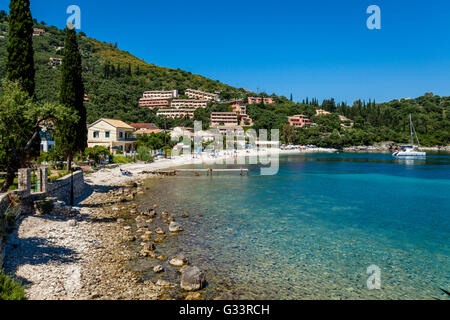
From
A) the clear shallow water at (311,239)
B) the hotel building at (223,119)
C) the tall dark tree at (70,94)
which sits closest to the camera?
the clear shallow water at (311,239)

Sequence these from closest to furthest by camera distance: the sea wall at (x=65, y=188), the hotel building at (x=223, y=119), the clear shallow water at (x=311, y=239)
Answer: the clear shallow water at (x=311, y=239) → the sea wall at (x=65, y=188) → the hotel building at (x=223, y=119)

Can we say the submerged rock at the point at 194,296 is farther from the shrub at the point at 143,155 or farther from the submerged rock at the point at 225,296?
the shrub at the point at 143,155

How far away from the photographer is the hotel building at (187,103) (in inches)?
6260

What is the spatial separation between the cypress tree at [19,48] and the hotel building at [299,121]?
136m

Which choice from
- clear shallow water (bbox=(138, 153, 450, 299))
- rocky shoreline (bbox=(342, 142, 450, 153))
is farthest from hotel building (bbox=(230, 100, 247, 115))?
clear shallow water (bbox=(138, 153, 450, 299))

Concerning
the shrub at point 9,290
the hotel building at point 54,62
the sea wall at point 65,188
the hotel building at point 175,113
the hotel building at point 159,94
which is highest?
the hotel building at point 54,62

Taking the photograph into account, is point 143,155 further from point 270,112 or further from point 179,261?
point 270,112

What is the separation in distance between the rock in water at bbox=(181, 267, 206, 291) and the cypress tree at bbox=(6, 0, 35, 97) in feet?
60.4

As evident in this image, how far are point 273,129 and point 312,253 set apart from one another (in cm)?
12276

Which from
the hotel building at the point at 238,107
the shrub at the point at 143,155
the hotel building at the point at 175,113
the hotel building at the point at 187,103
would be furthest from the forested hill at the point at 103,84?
the shrub at the point at 143,155

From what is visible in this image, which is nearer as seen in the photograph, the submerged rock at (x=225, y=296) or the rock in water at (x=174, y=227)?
the submerged rock at (x=225, y=296)

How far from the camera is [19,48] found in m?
21.2

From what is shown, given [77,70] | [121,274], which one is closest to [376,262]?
[121,274]

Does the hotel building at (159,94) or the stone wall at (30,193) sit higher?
the hotel building at (159,94)
